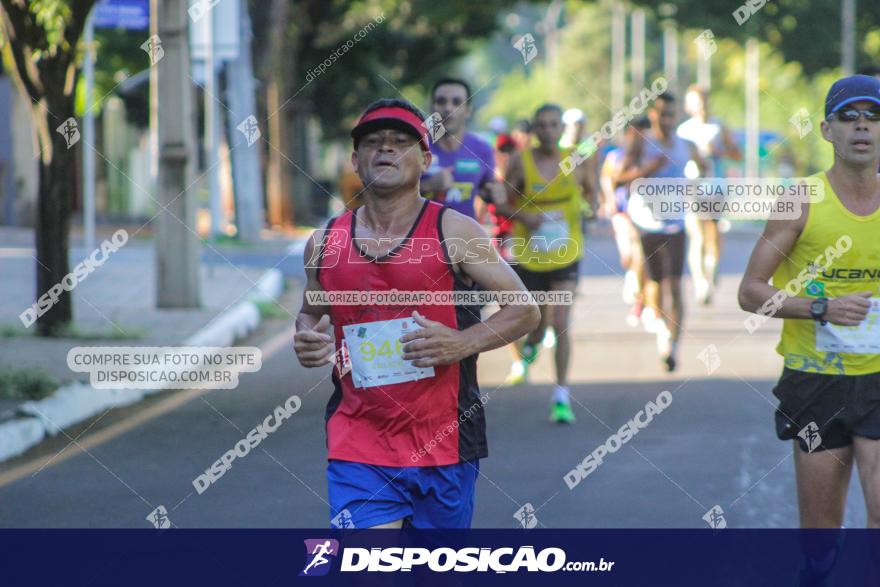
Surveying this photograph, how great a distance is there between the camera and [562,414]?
379 inches

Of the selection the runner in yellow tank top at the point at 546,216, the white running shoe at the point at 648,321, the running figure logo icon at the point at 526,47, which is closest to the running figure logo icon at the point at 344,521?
the runner in yellow tank top at the point at 546,216

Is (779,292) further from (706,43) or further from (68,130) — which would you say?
(706,43)

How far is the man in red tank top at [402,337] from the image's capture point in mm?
4512

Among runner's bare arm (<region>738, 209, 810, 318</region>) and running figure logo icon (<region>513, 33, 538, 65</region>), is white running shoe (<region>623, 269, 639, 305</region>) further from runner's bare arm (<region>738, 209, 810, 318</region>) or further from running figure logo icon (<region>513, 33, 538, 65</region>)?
runner's bare arm (<region>738, 209, 810, 318</region>)

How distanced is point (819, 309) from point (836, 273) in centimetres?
18

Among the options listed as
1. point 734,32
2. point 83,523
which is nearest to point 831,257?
point 83,523

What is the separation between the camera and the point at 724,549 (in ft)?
21.0

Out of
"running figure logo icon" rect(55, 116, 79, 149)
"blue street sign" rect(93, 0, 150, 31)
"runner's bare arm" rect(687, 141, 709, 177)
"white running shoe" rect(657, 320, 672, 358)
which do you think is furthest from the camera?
"blue street sign" rect(93, 0, 150, 31)

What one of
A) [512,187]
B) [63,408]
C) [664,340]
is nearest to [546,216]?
[512,187]

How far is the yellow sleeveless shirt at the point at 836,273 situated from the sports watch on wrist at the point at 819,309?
0.34 ft

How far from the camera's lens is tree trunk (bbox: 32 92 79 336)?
13.0 meters

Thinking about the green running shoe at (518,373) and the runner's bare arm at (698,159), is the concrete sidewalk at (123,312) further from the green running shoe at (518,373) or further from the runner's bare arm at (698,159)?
the runner's bare arm at (698,159)

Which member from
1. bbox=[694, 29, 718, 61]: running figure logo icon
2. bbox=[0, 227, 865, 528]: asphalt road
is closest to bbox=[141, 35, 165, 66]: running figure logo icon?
bbox=[0, 227, 865, 528]: asphalt road

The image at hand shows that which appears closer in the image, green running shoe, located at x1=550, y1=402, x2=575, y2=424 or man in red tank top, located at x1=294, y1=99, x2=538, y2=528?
man in red tank top, located at x1=294, y1=99, x2=538, y2=528
